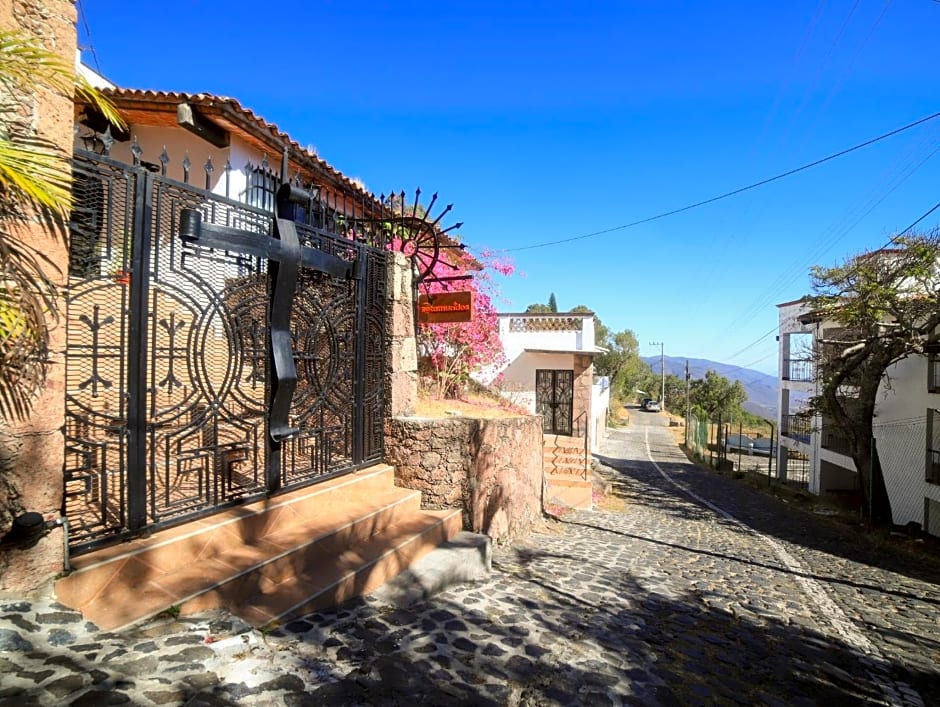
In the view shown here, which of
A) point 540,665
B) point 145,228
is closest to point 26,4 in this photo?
point 145,228

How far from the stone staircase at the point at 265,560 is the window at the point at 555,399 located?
12.1 m

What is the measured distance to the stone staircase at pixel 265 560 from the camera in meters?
2.73

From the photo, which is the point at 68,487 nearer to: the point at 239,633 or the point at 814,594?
→ the point at 239,633

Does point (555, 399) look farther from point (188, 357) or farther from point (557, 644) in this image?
point (188, 357)

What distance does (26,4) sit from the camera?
2557 mm

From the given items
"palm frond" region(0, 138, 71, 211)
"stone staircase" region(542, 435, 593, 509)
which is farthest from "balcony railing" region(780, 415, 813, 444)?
"palm frond" region(0, 138, 71, 211)

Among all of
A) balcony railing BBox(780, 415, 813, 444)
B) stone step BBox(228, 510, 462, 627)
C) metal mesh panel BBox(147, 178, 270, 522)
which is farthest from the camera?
balcony railing BBox(780, 415, 813, 444)

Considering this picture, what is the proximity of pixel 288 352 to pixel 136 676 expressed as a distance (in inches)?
96.6

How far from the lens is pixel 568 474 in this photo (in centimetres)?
1284

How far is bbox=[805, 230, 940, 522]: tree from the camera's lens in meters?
10.8

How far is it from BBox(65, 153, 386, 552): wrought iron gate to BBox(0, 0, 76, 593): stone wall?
0.16 m

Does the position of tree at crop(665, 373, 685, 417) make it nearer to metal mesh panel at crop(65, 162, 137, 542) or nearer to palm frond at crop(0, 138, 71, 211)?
metal mesh panel at crop(65, 162, 137, 542)

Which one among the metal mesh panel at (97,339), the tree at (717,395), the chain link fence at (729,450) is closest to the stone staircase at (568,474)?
the metal mesh panel at (97,339)

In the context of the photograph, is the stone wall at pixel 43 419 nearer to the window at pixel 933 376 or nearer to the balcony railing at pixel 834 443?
the window at pixel 933 376
